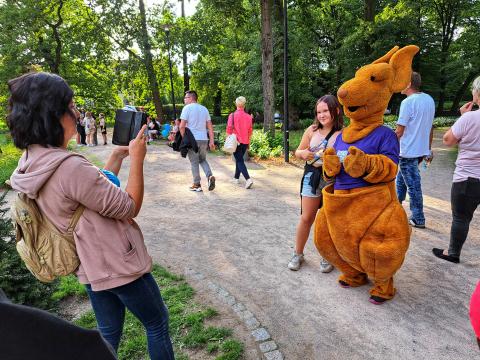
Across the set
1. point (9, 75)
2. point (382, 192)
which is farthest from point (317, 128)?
point (9, 75)

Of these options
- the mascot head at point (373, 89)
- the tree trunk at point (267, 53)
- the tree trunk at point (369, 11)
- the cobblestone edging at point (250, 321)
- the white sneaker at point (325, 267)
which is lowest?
the cobblestone edging at point (250, 321)

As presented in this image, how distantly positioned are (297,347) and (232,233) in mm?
2515

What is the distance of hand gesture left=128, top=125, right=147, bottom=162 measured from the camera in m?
1.91

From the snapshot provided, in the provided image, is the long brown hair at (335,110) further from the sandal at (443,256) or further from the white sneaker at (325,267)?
the sandal at (443,256)

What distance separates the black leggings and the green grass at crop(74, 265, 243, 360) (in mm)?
2676

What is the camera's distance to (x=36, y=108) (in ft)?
4.96

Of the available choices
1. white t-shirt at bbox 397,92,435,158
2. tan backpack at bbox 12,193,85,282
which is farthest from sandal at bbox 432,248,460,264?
tan backpack at bbox 12,193,85,282

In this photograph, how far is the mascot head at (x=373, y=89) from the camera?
295 centimetres

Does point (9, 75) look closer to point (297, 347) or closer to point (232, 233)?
point (232, 233)

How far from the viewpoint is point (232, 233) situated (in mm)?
5113

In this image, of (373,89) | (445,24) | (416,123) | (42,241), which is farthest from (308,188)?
(445,24)

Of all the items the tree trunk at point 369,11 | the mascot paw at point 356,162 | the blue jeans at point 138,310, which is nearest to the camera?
the blue jeans at point 138,310

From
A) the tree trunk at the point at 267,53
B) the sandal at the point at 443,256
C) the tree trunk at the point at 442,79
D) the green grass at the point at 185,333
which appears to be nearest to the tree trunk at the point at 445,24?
the tree trunk at the point at 442,79

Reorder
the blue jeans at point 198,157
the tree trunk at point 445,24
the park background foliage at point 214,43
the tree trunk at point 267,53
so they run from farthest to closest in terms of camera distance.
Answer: the tree trunk at point 445,24, the park background foliage at point 214,43, the tree trunk at point 267,53, the blue jeans at point 198,157
